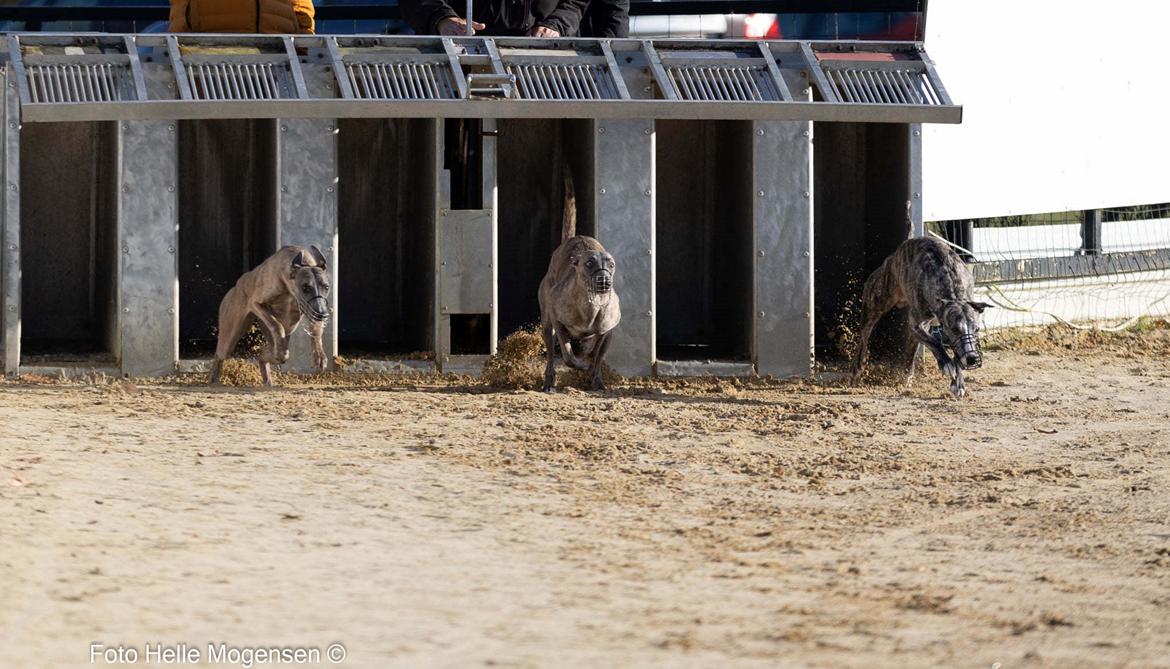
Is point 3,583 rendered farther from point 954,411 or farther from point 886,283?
point 886,283

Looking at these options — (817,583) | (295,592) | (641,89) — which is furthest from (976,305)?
(295,592)

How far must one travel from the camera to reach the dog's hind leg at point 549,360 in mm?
8969

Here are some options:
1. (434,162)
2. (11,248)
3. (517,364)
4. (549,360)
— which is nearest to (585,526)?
(549,360)

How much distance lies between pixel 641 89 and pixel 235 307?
2489mm

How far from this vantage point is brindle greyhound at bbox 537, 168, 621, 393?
28.4ft

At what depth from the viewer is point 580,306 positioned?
8758 millimetres

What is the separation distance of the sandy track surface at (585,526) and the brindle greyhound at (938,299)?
0.26 meters

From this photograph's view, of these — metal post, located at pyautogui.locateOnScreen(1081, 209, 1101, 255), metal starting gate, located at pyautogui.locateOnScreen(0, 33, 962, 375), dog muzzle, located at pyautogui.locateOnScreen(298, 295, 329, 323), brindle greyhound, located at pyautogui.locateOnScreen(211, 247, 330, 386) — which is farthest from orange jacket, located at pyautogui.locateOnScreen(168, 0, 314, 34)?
metal post, located at pyautogui.locateOnScreen(1081, 209, 1101, 255)

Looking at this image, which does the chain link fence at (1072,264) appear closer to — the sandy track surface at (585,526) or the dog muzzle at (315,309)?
the sandy track surface at (585,526)

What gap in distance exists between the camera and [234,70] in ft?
29.8

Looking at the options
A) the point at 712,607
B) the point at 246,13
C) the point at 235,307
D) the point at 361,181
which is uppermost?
the point at 246,13

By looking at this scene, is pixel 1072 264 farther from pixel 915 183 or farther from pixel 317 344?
pixel 317 344

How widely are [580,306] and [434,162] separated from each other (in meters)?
1.45

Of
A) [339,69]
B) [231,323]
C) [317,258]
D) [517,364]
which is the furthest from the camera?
[517,364]
